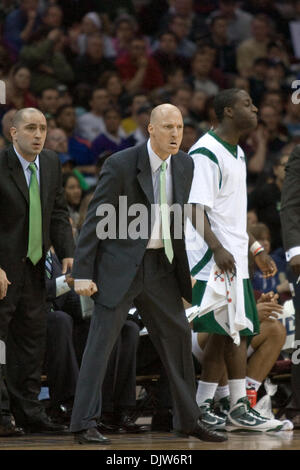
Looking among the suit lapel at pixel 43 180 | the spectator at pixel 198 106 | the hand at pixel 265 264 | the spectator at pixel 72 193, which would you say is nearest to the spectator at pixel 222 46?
the spectator at pixel 198 106

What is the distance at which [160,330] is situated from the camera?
534cm

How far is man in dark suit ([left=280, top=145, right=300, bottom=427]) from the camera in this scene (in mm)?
6027

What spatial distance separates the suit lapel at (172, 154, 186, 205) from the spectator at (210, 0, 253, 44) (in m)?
7.07

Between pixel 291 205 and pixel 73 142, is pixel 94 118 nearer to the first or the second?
pixel 73 142

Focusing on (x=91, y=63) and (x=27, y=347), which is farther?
(x=91, y=63)

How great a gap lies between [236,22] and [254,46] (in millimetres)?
517

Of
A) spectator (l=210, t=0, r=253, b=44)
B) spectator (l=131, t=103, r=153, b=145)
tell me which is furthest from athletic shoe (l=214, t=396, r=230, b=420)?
spectator (l=210, t=0, r=253, b=44)

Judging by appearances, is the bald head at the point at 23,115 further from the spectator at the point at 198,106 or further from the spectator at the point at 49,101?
the spectator at the point at 198,106

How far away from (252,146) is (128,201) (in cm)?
567

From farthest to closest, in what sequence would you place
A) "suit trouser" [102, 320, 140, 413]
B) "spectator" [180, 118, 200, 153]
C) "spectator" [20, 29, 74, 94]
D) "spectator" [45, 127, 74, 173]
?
1. "spectator" [20, 29, 74, 94]
2. "spectator" [180, 118, 200, 153]
3. "spectator" [45, 127, 74, 173]
4. "suit trouser" [102, 320, 140, 413]

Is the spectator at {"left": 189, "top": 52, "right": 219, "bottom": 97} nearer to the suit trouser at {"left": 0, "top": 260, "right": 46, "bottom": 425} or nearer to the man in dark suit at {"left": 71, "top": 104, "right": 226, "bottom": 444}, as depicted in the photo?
the suit trouser at {"left": 0, "top": 260, "right": 46, "bottom": 425}

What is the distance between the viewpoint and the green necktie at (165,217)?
5340 mm

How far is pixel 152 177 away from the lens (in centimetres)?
543

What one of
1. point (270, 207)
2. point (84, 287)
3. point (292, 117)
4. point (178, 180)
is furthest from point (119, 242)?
point (292, 117)
